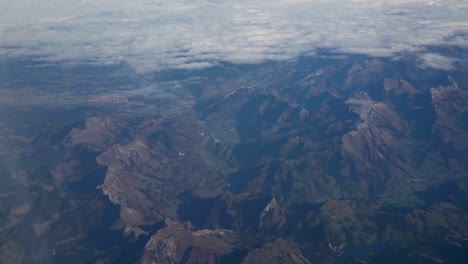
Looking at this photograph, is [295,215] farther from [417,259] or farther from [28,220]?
[28,220]

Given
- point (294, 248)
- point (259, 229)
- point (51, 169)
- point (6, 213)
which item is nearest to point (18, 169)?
point (51, 169)

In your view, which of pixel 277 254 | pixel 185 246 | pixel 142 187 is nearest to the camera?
pixel 185 246

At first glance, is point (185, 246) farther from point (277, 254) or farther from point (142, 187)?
point (142, 187)

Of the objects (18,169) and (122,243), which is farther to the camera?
(18,169)

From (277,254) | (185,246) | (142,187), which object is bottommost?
(142,187)

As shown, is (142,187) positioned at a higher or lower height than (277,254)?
lower

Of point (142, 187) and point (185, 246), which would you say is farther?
point (142, 187)

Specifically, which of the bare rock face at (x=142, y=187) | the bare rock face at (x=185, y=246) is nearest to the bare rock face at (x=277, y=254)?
the bare rock face at (x=185, y=246)

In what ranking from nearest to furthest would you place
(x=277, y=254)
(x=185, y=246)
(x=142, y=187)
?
(x=185, y=246)
(x=277, y=254)
(x=142, y=187)

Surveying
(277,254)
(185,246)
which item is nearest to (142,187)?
(185,246)
